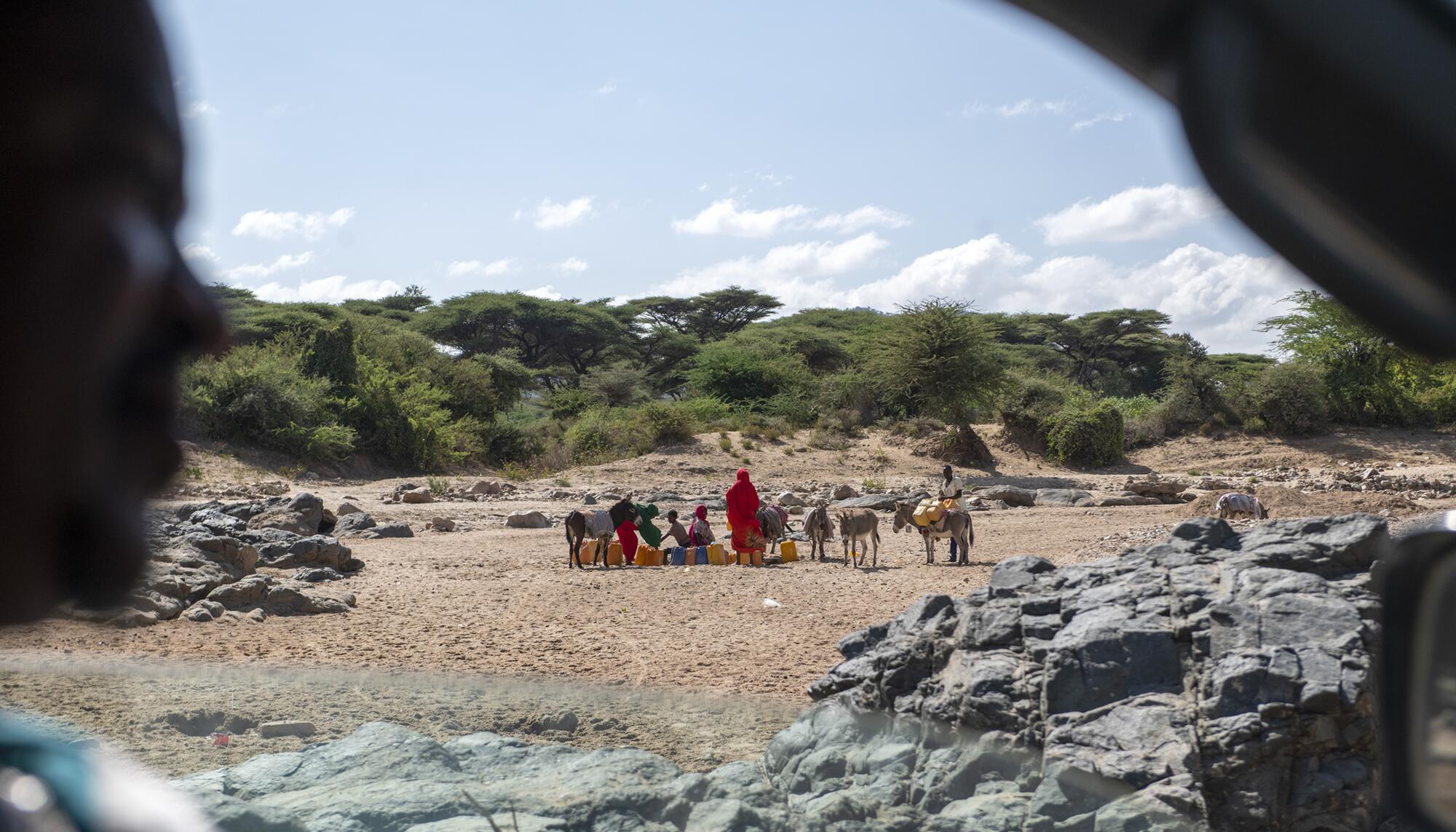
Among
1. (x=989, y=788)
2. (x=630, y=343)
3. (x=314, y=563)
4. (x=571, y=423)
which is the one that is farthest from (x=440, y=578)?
(x=630, y=343)

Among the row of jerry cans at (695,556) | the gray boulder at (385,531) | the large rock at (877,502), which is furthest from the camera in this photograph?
the large rock at (877,502)

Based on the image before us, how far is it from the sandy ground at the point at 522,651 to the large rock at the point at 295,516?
0.78 m

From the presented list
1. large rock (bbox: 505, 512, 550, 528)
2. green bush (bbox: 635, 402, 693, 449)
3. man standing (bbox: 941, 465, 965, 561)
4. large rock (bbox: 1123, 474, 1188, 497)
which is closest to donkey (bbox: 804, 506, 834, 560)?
man standing (bbox: 941, 465, 965, 561)

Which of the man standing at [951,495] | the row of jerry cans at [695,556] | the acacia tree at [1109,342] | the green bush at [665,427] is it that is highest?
the acacia tree at [1109,342]

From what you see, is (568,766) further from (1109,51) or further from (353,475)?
(353,475)

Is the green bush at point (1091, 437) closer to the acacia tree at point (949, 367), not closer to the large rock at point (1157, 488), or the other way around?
the acacia tree at point (949, 367)

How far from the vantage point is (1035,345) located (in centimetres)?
4725

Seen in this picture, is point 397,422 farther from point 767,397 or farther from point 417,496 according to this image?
point 767,397

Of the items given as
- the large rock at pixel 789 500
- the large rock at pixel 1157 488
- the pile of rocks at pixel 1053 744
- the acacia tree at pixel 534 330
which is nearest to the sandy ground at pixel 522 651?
the pile of rocks at pixel 1053 744

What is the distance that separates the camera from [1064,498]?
70.5 feet

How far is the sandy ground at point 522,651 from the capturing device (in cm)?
636

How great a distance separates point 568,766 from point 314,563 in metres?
7.94

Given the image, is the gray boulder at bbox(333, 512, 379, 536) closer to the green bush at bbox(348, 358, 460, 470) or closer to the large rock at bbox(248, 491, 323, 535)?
the large rock at bbox(248, 491, 323, 535)

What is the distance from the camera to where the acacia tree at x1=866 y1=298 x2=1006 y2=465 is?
1187 inches
